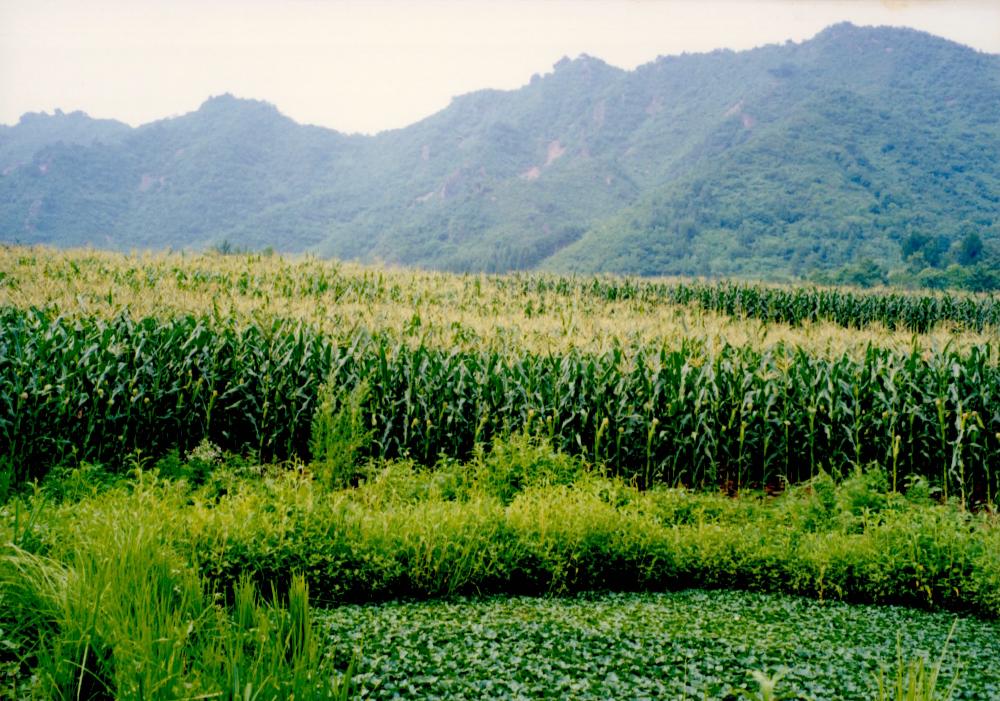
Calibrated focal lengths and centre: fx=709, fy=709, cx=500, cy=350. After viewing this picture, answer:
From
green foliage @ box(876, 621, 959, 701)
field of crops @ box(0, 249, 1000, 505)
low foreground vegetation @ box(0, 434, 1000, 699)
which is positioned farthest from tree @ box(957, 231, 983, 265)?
green foliage @ box(876, 621, 959, 701)

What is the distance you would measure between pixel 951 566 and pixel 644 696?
12.6ft

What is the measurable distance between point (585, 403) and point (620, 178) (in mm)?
145748

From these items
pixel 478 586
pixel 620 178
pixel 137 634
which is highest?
pixel 620 178

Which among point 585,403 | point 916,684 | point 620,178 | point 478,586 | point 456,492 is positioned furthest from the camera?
point 620,178

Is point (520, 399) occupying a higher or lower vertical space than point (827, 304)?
lower

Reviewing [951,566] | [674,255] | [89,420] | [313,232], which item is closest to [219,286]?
[89,420]

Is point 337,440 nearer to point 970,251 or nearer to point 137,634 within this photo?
point 137,634

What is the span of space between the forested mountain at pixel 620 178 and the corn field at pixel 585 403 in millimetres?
59736

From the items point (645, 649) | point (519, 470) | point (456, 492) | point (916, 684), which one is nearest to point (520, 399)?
point (519, 470)

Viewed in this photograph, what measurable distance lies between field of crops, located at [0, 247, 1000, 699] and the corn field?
52 mm

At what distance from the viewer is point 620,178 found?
149000 millimetres

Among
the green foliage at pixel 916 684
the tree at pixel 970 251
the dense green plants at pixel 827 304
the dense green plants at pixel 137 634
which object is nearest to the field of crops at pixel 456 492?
the dense green plants at pixel 137 634

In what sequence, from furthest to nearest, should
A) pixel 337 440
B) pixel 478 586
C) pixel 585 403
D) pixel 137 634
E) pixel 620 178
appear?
pixel 620 178, pixel 585 403, pixel 337 440, pixel 478 586, pixel 137 634

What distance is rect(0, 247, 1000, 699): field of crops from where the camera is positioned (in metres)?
4.04
